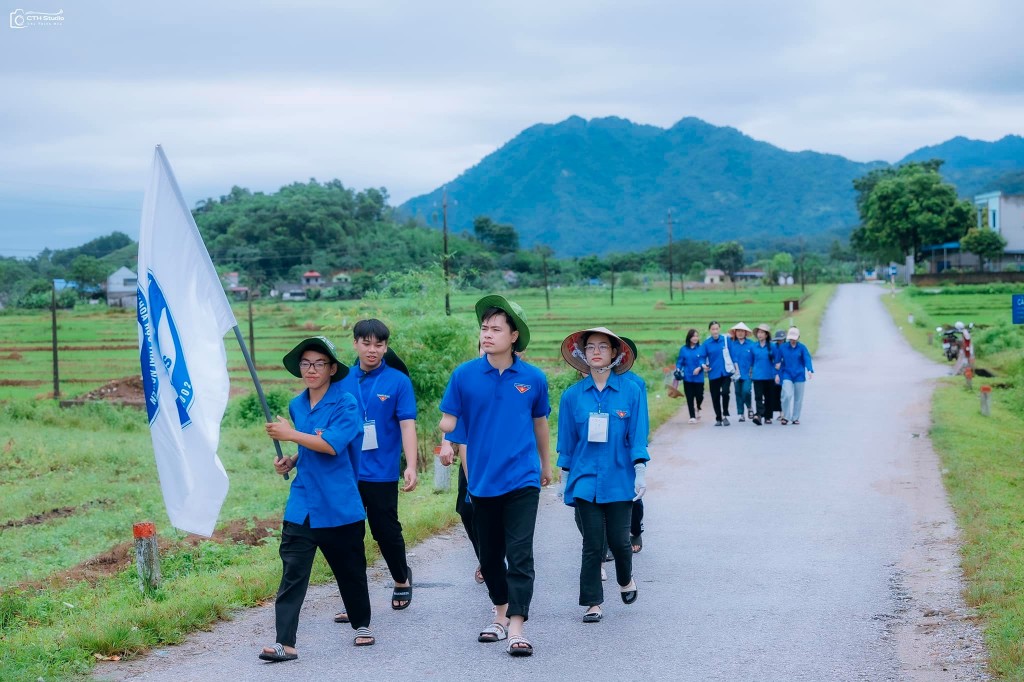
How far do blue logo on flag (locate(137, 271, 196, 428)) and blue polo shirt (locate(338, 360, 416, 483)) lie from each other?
1.17 meters

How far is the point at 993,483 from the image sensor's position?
11570mm

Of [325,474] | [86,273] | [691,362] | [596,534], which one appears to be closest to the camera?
[325,474]

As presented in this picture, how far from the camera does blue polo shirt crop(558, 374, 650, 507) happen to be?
6441 millimetres

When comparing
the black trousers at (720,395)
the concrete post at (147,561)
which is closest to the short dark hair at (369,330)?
the concrete post at (147,561)

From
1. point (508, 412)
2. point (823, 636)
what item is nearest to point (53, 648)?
point (508, 412)

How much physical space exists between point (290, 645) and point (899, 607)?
3853 millimetres

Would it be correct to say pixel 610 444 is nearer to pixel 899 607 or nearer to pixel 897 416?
pixel 899 607

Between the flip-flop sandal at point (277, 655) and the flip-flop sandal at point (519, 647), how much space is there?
3.89 ft

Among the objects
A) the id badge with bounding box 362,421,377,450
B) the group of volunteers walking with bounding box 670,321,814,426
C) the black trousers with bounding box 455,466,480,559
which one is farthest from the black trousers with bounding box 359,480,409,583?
the group of volunteers walking with bounding box 670,321,814,426

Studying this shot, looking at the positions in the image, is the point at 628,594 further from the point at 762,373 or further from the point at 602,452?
the point at 762,373

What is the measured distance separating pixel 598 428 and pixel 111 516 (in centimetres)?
983

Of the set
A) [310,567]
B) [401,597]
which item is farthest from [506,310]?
[401,597]

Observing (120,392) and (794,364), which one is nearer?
(794,364)

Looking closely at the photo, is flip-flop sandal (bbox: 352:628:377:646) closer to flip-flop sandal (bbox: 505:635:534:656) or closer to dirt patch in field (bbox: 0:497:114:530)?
flip-flop sandal (bbox: 505:635:534:656)
